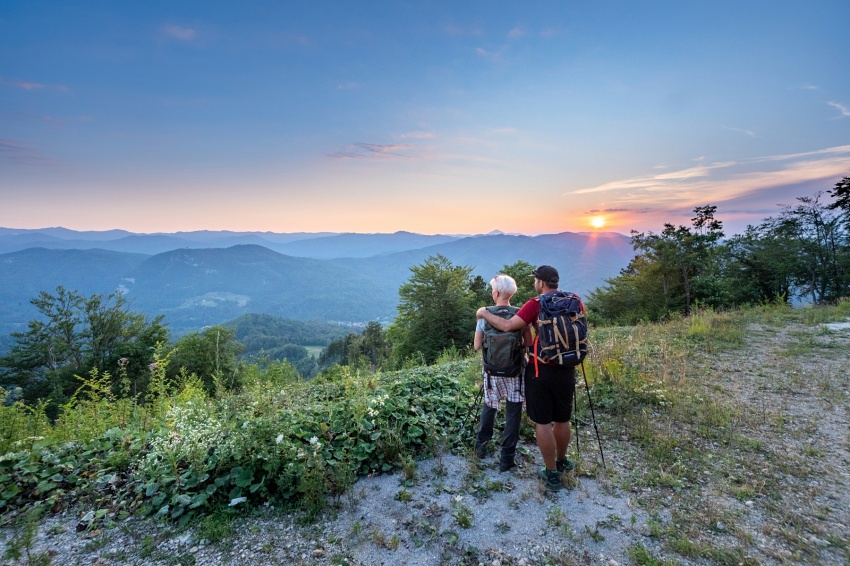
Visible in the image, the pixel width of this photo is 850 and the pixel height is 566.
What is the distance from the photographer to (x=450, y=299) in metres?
33.7

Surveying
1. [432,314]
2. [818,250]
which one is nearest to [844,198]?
[818,250]

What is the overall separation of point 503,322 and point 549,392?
95 cm

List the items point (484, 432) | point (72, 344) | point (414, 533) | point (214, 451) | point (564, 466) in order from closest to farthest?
point (414, 533) → point (214, 451) → point (564, 466) → point (484, 432) → point (72, 344)

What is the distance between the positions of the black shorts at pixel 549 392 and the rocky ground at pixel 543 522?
0.90 metres

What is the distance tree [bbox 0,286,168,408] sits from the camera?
113ft

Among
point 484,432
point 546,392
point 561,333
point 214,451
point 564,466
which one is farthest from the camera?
point 484,432

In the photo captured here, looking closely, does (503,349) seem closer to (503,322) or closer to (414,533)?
(503,322)

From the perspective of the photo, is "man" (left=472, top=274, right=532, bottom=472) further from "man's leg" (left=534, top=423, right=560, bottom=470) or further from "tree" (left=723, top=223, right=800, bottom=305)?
"tree" (left=723, top=223, right=800, bottom=305)

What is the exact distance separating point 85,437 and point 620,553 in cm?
693

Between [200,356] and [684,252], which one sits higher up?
[684,252]

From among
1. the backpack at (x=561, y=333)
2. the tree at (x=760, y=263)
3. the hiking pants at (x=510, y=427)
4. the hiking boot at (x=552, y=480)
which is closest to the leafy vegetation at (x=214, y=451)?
the hiking pants at (x=510, y=427)

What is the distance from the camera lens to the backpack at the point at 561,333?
12.7 feet

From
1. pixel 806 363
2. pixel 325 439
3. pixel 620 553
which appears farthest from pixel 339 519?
pixel 806 363

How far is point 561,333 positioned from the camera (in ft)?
12.8
